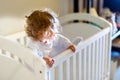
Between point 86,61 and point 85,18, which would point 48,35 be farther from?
point 85,18

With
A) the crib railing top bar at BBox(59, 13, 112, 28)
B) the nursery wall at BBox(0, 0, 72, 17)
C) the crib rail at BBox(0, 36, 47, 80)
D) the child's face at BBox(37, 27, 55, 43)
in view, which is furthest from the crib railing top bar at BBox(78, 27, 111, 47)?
the nursery wall at BBox(0, 0, 72, 17)

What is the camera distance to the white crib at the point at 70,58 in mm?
1253

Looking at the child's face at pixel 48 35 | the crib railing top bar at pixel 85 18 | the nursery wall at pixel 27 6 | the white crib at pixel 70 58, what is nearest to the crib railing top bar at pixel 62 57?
the white crib at pixel 70 58

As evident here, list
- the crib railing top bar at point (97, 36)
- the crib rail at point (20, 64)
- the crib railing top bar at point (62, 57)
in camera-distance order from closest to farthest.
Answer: the crib rail at point (20, 64), the crib railing top bar at point (62, 57), the crib railing top bar at point (97, 36)

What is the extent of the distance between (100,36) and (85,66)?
0.36m

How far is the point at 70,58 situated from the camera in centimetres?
161

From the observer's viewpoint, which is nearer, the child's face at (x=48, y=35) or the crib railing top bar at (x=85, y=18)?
the child's face at (x=48, y=35)

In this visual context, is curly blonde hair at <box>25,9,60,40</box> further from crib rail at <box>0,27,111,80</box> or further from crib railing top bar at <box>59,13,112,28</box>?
crib railing top bar at <box>59,13,112,28</box>

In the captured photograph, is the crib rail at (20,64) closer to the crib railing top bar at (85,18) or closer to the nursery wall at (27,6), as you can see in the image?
the nursery wall at (27,6)

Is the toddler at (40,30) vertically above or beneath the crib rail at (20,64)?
above

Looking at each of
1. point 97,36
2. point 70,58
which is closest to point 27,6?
point 97,36

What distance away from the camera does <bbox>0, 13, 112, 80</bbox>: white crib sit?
4.11 feet

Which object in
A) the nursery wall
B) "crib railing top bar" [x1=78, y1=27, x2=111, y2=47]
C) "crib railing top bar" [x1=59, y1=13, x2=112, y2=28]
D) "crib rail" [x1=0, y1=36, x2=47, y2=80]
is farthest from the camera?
"crib railing top bar" [x1=59, y1=13, x2=112, y2=28]

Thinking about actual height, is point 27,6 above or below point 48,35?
above
